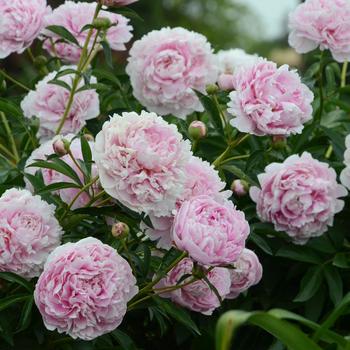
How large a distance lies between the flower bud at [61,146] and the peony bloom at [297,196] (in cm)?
42

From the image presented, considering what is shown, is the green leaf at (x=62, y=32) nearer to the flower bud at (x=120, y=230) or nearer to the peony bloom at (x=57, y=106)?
the peony bloom at (x=57, y=106)

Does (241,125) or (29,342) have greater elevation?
(241,125)

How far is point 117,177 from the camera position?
1354mm

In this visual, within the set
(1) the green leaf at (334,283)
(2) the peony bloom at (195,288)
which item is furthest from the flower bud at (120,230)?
(1) the green leaf at (334,283)

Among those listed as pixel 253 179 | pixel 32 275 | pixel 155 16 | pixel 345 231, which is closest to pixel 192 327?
pixel 32 275

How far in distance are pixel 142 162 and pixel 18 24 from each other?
61 cm

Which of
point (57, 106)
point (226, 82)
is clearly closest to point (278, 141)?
point (226, 82)

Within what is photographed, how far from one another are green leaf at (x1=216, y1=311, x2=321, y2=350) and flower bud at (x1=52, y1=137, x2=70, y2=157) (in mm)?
522

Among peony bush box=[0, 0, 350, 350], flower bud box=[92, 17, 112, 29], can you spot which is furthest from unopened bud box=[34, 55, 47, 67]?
flower bud box=[92, 17, 112, 29]

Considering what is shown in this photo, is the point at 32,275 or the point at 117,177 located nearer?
the point at 117,177

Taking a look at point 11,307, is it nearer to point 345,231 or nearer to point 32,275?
point 32,275

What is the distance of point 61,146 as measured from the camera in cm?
151

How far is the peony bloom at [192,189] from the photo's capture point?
1.42 m

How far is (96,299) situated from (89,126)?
64cm
